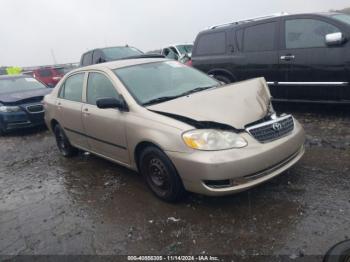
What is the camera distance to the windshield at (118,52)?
11.5 m

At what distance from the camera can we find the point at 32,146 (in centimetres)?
713

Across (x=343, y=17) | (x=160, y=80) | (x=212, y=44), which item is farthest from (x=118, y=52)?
(x=160, y=80)

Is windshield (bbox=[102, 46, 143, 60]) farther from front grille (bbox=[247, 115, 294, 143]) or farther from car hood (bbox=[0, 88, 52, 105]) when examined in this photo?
front grille (bbox=[247, 115, 294, 143])

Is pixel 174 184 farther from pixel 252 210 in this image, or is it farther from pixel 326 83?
pixel 326 83

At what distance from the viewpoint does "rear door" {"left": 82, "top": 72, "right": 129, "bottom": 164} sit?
407 centimetres

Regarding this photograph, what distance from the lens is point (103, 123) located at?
4305mm

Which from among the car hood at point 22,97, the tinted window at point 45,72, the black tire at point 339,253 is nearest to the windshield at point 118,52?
the car hood at point 22,97

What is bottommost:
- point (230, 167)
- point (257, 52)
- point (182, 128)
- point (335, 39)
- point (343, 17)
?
point (230, 167)

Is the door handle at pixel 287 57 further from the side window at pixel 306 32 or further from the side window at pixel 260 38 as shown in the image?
the side window at pixel 260 38

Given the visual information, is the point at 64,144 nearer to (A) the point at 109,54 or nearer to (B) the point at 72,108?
(B) the point at 72,108

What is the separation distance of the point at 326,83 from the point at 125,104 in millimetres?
3497

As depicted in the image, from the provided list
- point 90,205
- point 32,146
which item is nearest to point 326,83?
point 90,205

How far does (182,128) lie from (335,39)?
3348 millimetres

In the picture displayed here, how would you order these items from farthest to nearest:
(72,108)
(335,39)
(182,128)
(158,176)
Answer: (335,39), (72,108), (158,176), (182,128)
